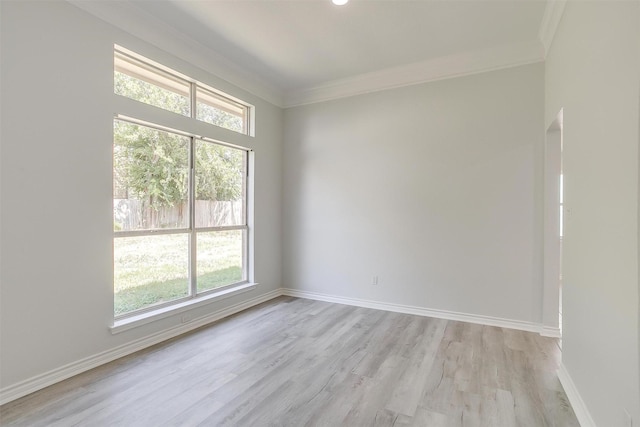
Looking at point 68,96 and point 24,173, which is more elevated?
point 68,96

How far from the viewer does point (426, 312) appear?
4062 millimetres

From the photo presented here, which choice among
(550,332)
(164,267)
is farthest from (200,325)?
(550,332)

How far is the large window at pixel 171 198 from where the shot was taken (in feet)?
Result: 9.87

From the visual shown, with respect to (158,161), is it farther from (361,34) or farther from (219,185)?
(361,34)

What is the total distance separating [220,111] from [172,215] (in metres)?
1.51

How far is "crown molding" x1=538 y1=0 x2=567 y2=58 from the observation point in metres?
2.62

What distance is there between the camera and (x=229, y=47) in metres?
3.61

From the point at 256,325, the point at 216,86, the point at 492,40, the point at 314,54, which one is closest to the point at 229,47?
the point at 216,86

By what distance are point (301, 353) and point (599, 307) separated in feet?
7.40

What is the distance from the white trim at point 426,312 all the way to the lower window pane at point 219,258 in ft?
3.63

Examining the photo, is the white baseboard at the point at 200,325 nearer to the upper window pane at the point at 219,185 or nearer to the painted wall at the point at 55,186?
the painted wall at the point at 55,186

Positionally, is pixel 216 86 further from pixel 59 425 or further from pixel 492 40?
pixel 59 425

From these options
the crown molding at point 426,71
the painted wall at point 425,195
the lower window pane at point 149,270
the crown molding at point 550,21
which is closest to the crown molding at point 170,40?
the crown molding at point 426,71

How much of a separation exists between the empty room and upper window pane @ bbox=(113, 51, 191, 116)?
22 mm
